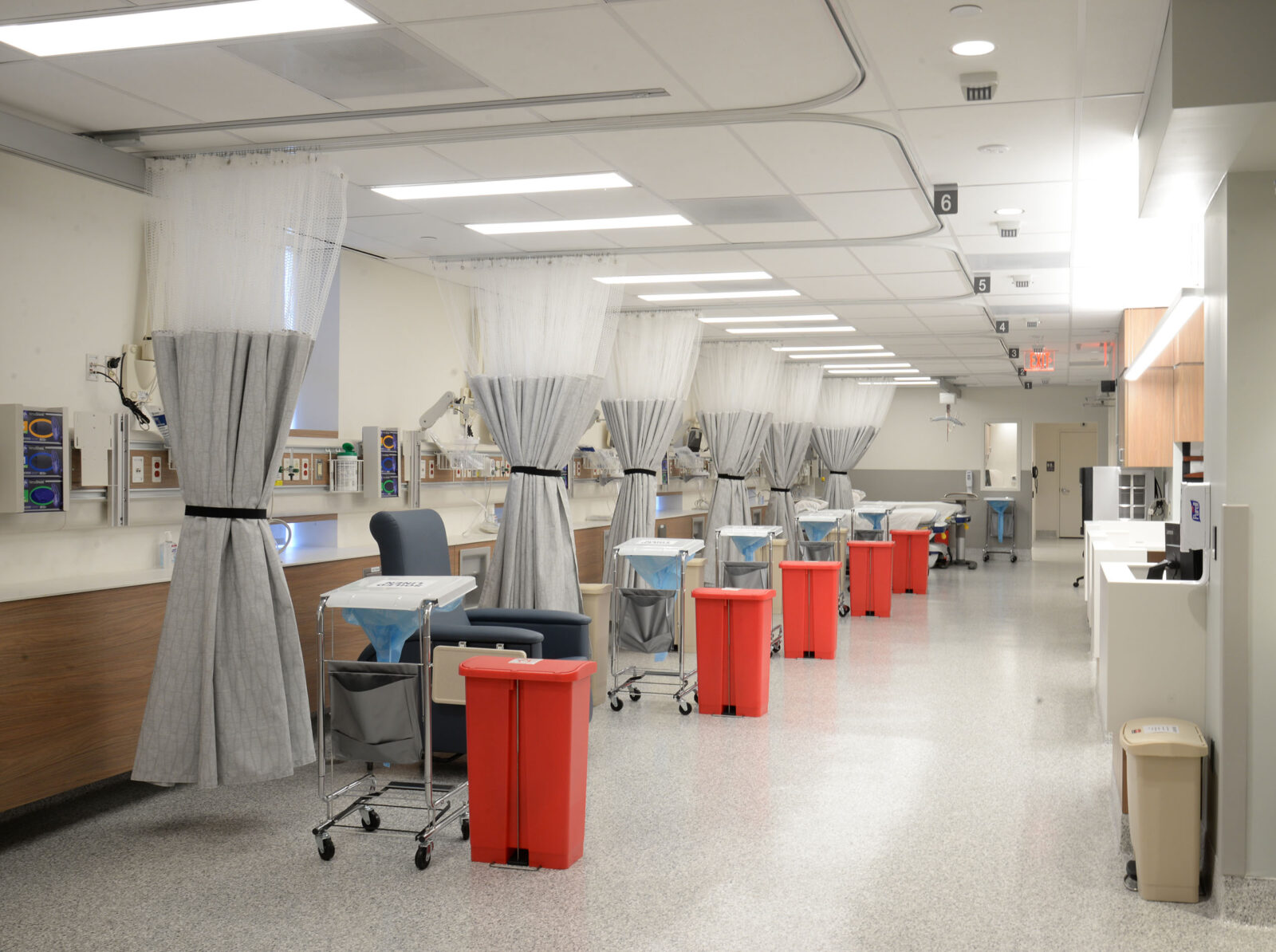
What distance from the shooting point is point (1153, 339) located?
6703mm

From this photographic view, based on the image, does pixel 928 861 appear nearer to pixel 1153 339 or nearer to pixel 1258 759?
pixel 1258 759

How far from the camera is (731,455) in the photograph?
1042 centimetres

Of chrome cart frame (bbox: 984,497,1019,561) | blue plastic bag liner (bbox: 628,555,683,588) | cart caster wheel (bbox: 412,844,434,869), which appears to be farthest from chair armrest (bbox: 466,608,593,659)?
chrome cart frame (bbox: 984,497,1019,561)

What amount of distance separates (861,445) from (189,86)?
1275 cm

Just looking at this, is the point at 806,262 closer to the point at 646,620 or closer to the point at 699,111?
the point at 646,620

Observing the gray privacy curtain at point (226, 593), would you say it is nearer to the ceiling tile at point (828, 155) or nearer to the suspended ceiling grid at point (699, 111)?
the suspended ceiling grid at point (699, 111)

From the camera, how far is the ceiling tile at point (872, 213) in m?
5.53

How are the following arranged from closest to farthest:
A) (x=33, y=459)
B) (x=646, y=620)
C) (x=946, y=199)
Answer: (x=33, y=459)
(x=946, y=199)
(x=646, y=620)

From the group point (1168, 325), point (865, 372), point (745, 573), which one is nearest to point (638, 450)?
point (745, 573)

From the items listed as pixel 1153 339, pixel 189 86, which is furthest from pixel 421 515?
pixel 1153 339

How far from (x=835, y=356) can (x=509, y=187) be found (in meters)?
8.48

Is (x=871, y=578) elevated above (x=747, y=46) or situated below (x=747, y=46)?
below

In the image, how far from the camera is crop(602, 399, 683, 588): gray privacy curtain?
27.0 ft

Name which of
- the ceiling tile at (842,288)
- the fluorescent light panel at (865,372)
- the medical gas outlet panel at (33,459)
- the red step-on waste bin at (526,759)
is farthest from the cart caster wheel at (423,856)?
the fluorescent light panel at (865,372)
